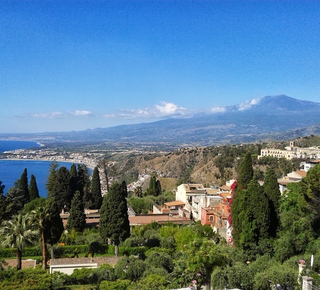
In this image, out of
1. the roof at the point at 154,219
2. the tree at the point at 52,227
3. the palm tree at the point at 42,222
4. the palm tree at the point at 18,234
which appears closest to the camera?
the palm tree at the point at 18,234

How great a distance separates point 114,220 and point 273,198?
845cm

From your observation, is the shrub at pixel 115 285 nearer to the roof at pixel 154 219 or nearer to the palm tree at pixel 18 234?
the palm tree at pixel 18 234

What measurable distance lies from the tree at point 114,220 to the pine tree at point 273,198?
7.57 metres

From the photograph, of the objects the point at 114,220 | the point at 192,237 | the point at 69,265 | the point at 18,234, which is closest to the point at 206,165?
the point at 192,237

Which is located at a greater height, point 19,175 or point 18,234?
point 18,234

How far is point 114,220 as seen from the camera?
2083 cm

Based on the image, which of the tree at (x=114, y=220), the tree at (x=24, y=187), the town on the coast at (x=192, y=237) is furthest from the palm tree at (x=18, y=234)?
the tree at (x=24, y=187)

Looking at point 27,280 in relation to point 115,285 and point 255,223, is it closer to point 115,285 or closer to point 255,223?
point 115,285

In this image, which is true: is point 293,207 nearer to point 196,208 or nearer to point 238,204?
point 238,204

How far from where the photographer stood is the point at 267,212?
1848 centimetres

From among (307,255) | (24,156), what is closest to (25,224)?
(307,255)

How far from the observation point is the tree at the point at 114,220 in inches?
818

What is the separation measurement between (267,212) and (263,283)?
19.4ft

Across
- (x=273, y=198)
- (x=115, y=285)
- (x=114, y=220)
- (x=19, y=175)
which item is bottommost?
(x=19, y=175)
